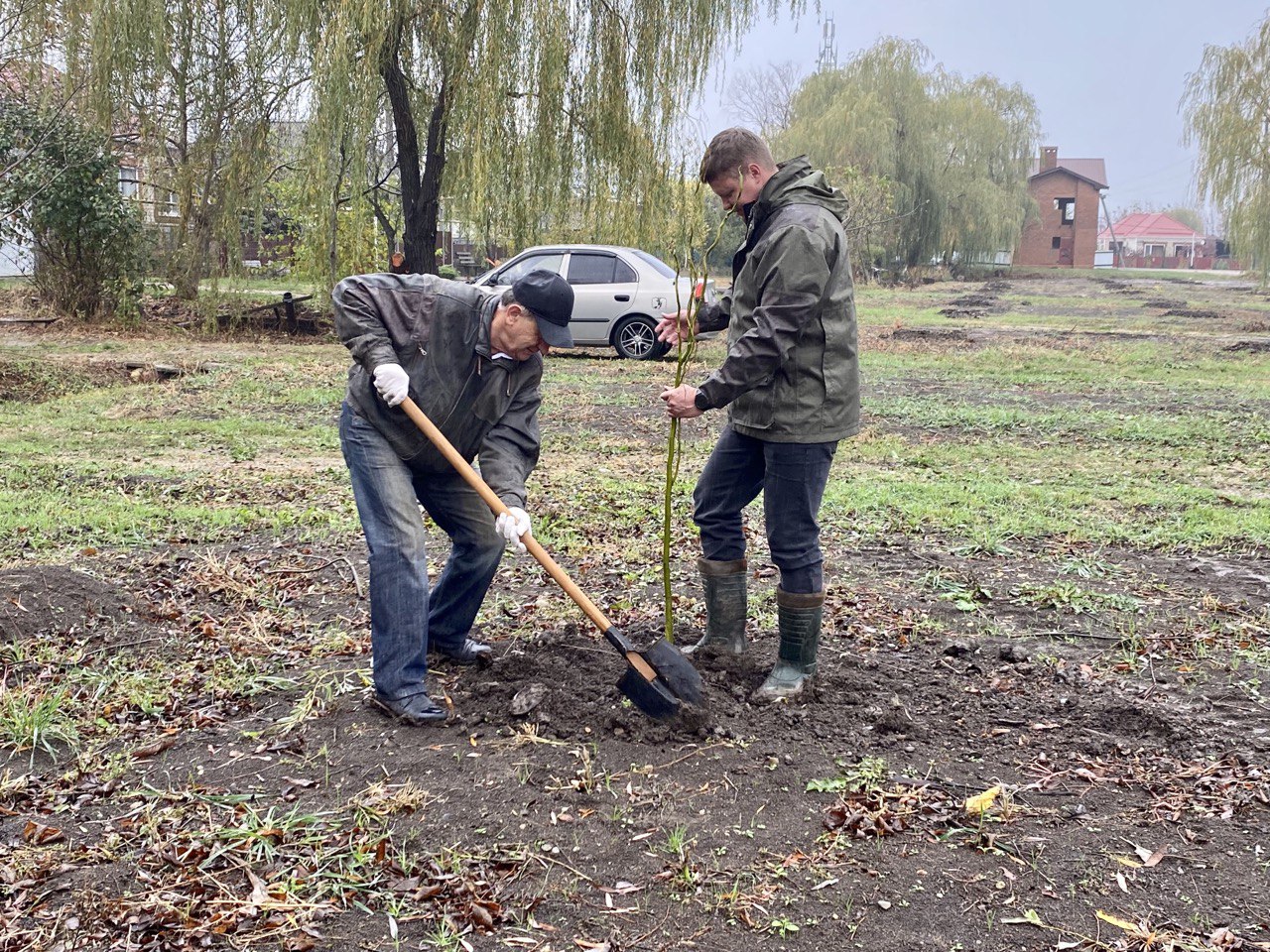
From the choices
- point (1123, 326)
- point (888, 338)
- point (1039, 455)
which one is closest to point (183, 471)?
point (1039, 455)

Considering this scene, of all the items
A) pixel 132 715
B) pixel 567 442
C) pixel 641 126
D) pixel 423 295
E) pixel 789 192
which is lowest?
pixel 132 715

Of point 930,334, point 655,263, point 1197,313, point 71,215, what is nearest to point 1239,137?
point 1197,313

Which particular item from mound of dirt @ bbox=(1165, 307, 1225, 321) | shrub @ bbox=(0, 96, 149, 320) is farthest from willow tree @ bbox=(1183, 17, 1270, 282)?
shrub @ bbox=(0, 96, 149, 320)

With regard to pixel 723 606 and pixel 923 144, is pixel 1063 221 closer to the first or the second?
pixel 923 144

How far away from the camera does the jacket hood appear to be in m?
3.76

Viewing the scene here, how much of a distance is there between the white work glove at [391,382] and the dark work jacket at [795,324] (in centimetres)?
99

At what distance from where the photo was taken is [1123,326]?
24.1 m

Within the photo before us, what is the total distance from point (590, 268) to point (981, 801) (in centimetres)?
1263

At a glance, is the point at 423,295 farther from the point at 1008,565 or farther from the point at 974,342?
the point at 974,342

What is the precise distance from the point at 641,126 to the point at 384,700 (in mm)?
11989

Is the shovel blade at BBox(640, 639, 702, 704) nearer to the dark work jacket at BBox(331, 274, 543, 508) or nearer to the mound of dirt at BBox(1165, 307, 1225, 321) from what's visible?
the dark work jacket at BBox(331, 274, 543, 508)

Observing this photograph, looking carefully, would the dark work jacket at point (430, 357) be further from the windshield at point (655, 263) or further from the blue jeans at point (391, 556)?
the windshield at point (655, 263)

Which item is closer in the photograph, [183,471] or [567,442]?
[183,471]

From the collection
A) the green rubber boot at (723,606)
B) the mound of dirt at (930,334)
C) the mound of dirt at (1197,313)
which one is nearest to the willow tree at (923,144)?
the mound of dirt at (1197,313)
